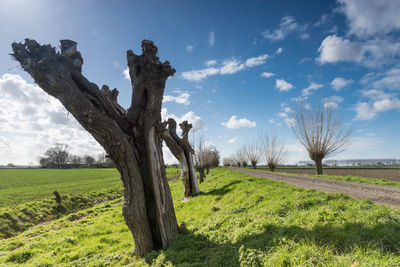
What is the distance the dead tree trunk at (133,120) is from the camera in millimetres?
5438

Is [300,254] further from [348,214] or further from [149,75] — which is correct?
[149,75]

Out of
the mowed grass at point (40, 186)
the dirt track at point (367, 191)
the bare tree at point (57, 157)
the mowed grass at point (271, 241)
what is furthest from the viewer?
the bare tree at point (57, 157)

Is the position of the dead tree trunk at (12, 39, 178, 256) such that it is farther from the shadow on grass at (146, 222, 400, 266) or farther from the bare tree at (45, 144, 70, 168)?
the bare tree at (45, 144, 70, 168)

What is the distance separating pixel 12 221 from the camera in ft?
42.7

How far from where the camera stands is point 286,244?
3646 mm

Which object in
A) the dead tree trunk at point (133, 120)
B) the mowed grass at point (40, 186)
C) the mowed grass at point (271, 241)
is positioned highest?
the dead tree trunk at point (133, 120)

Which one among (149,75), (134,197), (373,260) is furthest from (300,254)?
(149,75)

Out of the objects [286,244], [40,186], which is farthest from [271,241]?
[40,186]

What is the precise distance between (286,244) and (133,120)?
5243 millimetres

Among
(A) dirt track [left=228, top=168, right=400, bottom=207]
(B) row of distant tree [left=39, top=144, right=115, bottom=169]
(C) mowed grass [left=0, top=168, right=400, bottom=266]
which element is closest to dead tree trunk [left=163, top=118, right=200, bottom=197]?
(C) mowed grass [left=0, top=168, right=400, bottom=266]

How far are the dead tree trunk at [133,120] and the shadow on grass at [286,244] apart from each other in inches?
39.5

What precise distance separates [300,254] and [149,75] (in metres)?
5.95

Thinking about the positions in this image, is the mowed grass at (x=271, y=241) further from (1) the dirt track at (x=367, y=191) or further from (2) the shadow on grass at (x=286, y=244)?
(1) the dirt track at (x=367, y=191)

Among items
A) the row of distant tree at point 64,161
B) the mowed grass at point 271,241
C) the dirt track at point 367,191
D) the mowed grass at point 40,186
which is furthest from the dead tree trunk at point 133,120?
the row of distant tree at point 64,161
